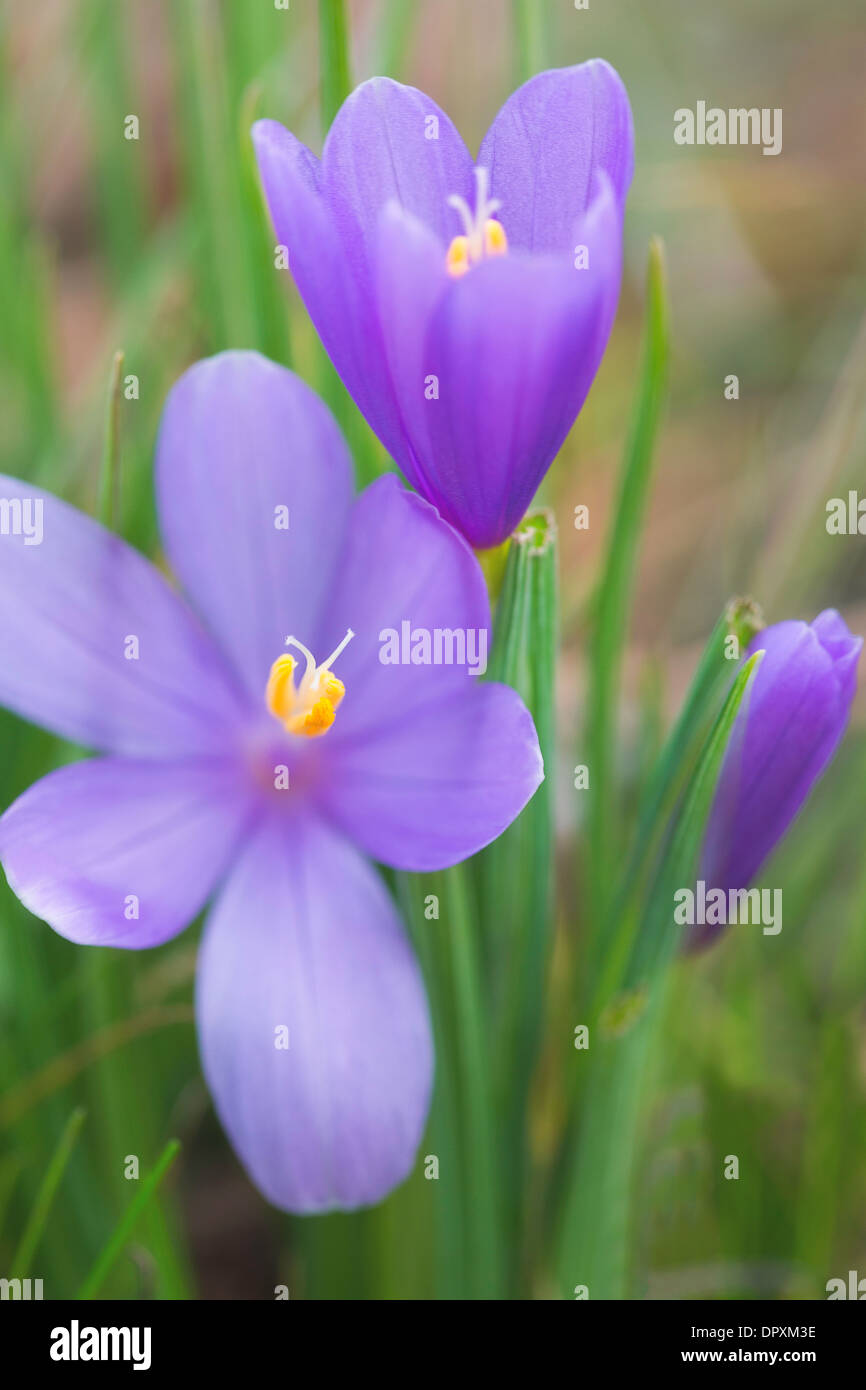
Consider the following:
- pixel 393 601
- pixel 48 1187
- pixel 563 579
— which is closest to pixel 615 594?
pixel 393 601

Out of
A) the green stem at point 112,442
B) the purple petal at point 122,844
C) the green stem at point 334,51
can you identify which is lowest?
the purple petal at point 122,844

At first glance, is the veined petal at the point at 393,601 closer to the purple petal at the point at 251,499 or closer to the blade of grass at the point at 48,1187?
the purple petal at the point at 251,499

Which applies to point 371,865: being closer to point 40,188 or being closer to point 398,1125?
point 398,1125

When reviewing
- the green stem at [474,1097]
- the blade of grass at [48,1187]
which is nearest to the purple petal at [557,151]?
the green stem at [474,1097]

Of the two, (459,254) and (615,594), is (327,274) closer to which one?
(459,254)

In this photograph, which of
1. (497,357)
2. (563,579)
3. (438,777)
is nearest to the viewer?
(497,357)
